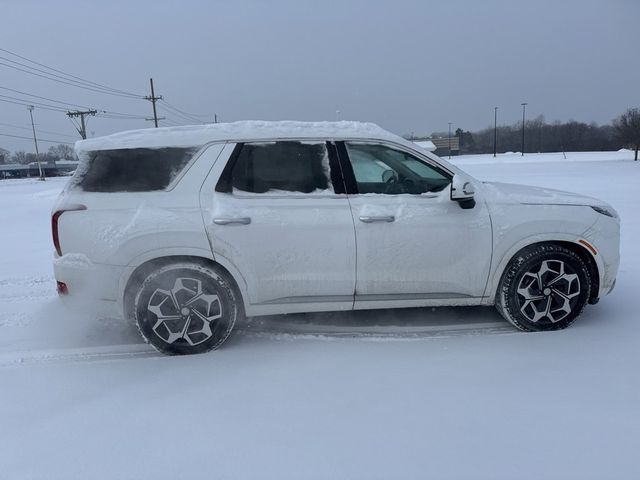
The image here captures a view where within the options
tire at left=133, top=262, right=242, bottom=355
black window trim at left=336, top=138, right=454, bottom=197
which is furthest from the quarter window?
tire at left=133, top=262, right=242, bottom=355

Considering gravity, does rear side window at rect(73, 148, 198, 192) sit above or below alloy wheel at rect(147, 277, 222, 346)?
above

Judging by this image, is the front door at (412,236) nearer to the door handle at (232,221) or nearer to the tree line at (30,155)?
the door handle at (232,221)

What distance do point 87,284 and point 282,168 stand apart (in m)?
1.74

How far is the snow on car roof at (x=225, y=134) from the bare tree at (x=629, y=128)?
6001cm

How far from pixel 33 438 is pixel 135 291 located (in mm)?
1198

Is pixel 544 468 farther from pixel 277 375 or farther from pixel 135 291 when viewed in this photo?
pixel 135 291

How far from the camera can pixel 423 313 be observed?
4.26 m

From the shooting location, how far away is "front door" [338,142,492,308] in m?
3.51

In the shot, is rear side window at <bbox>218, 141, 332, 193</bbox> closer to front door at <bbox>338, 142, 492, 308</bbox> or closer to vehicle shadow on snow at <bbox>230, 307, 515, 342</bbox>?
front door at <bbox>338, 142, 492, 308</bbox>

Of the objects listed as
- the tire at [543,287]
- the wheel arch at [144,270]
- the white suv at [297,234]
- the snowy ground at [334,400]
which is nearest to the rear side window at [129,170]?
the white suv at [297,234]

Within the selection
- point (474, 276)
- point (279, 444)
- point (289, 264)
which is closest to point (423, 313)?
point (474, 276)

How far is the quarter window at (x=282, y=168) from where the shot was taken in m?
3.52

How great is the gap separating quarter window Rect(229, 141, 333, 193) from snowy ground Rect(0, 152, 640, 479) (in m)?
1.29

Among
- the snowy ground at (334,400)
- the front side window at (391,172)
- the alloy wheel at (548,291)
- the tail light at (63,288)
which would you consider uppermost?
the front side window at (391,172)
